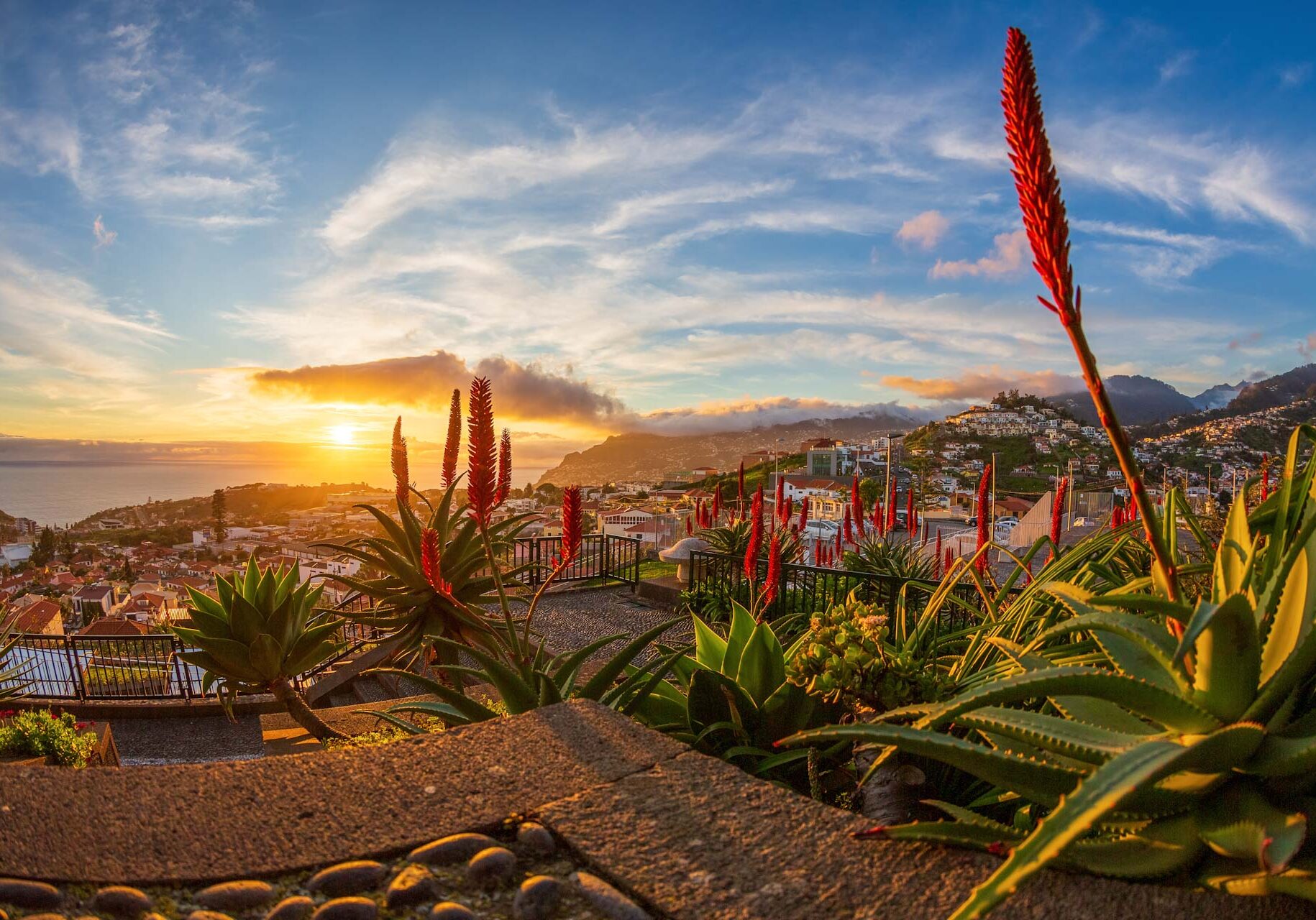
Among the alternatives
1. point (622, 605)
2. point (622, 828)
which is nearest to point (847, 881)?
point (622, 828)

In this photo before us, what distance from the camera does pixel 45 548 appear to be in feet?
88.3

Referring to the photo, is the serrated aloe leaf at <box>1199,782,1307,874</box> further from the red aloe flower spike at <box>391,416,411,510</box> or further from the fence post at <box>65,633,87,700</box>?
the fence post at <box>65,633,87,700</box>

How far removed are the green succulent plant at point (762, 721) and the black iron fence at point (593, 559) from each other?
36.1ft

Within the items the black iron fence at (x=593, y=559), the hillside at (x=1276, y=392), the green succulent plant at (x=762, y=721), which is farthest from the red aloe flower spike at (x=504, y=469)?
the hillside at (x=1276, y=392)

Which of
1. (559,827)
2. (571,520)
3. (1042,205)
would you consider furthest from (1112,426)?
(571,520)

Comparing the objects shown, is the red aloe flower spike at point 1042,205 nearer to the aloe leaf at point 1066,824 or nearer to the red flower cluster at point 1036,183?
the red flower cluster at point 1036,183

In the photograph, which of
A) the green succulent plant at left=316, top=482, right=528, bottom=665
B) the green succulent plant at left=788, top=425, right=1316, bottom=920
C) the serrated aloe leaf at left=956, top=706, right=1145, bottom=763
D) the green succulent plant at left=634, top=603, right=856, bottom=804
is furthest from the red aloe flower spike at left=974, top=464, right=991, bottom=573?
the serrated aloe leaf at left=956, top=706, right=1145, bottom=763

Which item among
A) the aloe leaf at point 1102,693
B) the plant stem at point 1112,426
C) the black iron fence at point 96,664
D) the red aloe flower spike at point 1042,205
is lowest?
the black iron fence at point 96,664

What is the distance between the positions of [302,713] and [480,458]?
257 centimetres

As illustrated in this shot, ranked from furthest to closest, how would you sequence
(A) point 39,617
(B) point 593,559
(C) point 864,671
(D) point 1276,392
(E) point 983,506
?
(D) point 1276,392 < (B) point 593,559 < (A) point 39,617 < (E) point 983,506 < (C) point 864,671

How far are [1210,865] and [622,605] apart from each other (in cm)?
1139

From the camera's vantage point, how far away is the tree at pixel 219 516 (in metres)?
22.2

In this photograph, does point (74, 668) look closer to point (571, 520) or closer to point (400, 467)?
point (400, 467)

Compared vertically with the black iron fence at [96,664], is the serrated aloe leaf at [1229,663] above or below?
above
